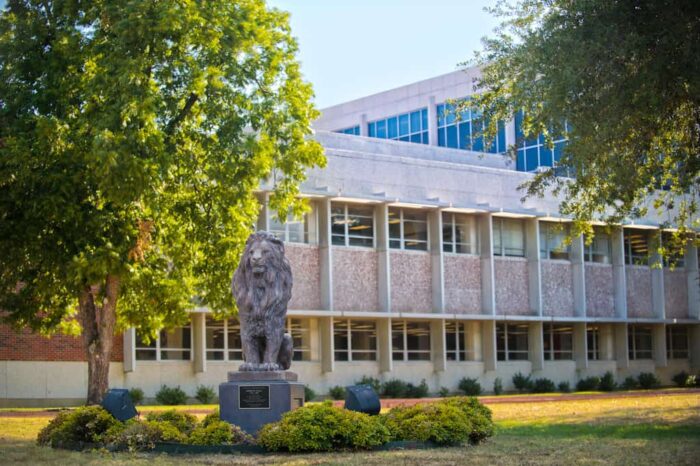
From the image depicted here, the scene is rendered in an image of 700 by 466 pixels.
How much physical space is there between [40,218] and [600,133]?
44.5 feet

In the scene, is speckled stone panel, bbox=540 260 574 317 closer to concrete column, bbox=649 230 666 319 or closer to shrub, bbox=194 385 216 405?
concrete column, bbox=649 230 666 319

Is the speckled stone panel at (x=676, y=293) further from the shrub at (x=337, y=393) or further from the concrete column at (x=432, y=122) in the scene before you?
the shrub at (x=337, y=393)

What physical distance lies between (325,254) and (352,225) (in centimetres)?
223

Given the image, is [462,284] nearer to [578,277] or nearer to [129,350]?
[578,277]

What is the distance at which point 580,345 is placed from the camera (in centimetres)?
5053

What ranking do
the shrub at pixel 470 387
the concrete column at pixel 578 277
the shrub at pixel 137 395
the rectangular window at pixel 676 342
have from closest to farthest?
1. the shrub at pixel 137 395
2. the shrub at pixel 470 387
3. the concrete column at pixel 578 277
4. the rectangular window at pixel 676 342

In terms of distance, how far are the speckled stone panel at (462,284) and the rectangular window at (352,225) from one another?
405 cm

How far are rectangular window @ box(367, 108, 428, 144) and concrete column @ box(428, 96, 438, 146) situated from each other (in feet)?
2.15

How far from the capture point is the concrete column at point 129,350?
1476 inches

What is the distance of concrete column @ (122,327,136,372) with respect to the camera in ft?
123

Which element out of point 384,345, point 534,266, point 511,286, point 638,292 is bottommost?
point 384,345

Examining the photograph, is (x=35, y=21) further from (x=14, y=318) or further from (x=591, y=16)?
(x=591, y=16)

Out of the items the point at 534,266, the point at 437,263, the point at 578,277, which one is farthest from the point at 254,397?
the point at 578,277

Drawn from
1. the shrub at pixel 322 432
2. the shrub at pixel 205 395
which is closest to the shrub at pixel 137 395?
the shrub at pixel 205 395
